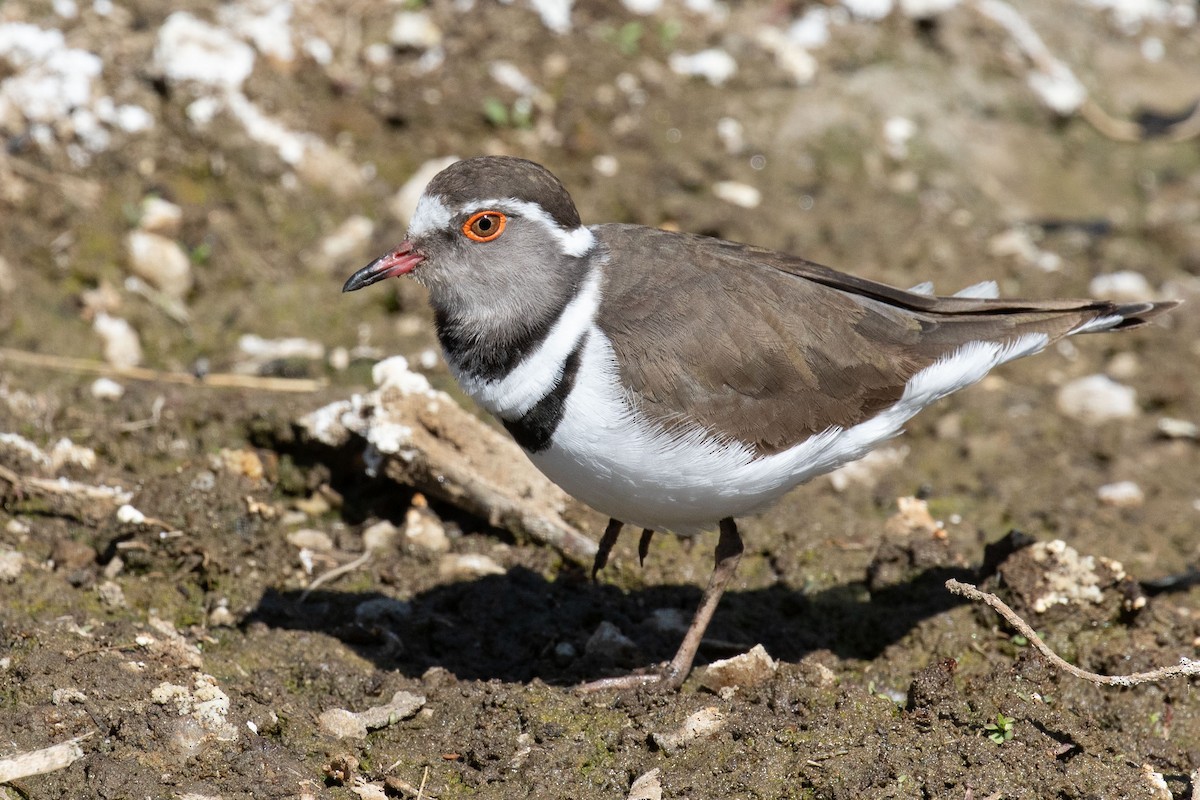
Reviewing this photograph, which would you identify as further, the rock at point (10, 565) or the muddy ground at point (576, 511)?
the rock at point (10, 565)

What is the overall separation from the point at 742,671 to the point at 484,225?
2097mm

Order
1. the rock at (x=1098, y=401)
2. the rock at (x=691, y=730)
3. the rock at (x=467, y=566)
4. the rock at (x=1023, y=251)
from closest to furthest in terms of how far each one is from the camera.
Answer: the rock at (x=691, y=730) → the rock at (x=467, y=566) → the rock at (x=1098, y=401) → the rock at (x=1023, y=251)

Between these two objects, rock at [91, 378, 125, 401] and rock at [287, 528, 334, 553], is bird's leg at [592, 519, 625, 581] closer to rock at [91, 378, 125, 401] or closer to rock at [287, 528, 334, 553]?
rock at [287, 528, 334, 553]

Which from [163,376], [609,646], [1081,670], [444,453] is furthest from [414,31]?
[1081,670]

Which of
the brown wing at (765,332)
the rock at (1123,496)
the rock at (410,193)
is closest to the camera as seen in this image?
the brown wing at (765,332)

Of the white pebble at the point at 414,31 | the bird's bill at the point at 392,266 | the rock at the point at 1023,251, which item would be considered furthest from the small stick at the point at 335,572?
the rock at the point at 1023,251

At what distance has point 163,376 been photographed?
275 inches

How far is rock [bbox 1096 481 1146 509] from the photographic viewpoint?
6.78 meters

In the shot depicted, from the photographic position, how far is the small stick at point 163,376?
269 inches

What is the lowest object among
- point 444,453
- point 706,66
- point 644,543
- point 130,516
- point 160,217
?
point 644,543

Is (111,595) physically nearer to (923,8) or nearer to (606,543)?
(606,543)

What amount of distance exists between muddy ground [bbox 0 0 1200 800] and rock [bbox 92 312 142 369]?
53 millimetres

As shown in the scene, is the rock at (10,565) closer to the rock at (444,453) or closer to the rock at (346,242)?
the rock at (444,453)

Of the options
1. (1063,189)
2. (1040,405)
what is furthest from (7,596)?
(1063,189)
